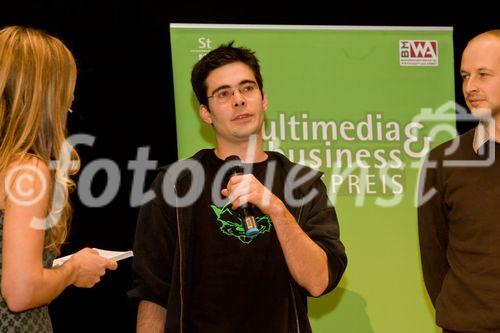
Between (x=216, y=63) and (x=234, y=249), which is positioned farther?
(x=216, y=63)

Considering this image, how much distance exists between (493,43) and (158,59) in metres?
1.79

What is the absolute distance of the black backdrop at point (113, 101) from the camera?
3.48 m

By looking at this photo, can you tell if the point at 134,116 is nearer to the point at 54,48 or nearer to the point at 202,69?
the point at 202,69

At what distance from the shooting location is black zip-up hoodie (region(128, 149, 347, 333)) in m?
2.43

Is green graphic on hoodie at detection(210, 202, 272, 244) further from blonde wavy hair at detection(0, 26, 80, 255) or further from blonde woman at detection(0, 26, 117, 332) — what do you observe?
blonde wavy hair at detection(0, 26, 80, 255)

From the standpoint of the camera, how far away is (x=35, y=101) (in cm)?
185

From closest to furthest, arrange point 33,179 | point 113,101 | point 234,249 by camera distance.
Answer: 1. point 33,179
2. point 234,249
3. point 113,101

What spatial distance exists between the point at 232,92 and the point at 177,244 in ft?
2.24

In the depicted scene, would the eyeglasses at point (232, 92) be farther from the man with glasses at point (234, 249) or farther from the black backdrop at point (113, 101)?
the black backdrop at point (113, 101)

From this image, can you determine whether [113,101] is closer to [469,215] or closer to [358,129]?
[358,129]

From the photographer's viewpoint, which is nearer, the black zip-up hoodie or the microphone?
the microphone

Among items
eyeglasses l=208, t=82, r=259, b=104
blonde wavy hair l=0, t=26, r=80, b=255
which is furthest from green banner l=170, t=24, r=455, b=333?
blonde wavy hair l=0, t=26, r=80, b=255

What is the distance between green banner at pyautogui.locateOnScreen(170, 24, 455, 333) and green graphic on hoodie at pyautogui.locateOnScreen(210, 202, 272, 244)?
3.10ft

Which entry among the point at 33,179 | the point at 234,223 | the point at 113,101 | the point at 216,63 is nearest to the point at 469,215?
the point at 234,223
